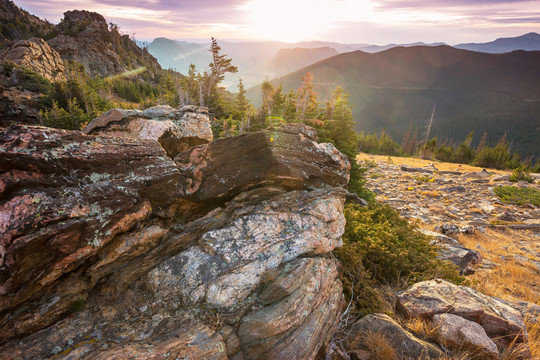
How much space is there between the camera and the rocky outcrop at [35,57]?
60.3 metres

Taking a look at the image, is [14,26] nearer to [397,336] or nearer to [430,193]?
[430,193]

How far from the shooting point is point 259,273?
6844mm

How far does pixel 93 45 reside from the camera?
4250 inches

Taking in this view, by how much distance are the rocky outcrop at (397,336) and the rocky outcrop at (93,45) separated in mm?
127622

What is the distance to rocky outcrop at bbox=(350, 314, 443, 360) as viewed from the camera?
6523 mm

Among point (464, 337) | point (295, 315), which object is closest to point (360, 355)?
point (295, 315)

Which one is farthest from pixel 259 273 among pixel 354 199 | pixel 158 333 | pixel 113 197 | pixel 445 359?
pixel 354 199

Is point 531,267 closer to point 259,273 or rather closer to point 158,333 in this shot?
point 259,273

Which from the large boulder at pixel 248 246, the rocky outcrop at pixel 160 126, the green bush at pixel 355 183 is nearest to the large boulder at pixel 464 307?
the large boulder at pixel 248 246

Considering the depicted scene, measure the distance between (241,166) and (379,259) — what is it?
23.5 feet

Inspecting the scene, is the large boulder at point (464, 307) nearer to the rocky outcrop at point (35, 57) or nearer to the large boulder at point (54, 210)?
the large boulder at point (54, 210)

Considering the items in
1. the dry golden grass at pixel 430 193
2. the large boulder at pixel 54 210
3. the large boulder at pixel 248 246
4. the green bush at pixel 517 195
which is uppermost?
the large boulder at pixel 54 210

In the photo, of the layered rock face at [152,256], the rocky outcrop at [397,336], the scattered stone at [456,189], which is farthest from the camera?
the scattered stone at [456,189]

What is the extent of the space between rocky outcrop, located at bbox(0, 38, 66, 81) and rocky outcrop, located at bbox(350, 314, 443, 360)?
83464 millimetres
